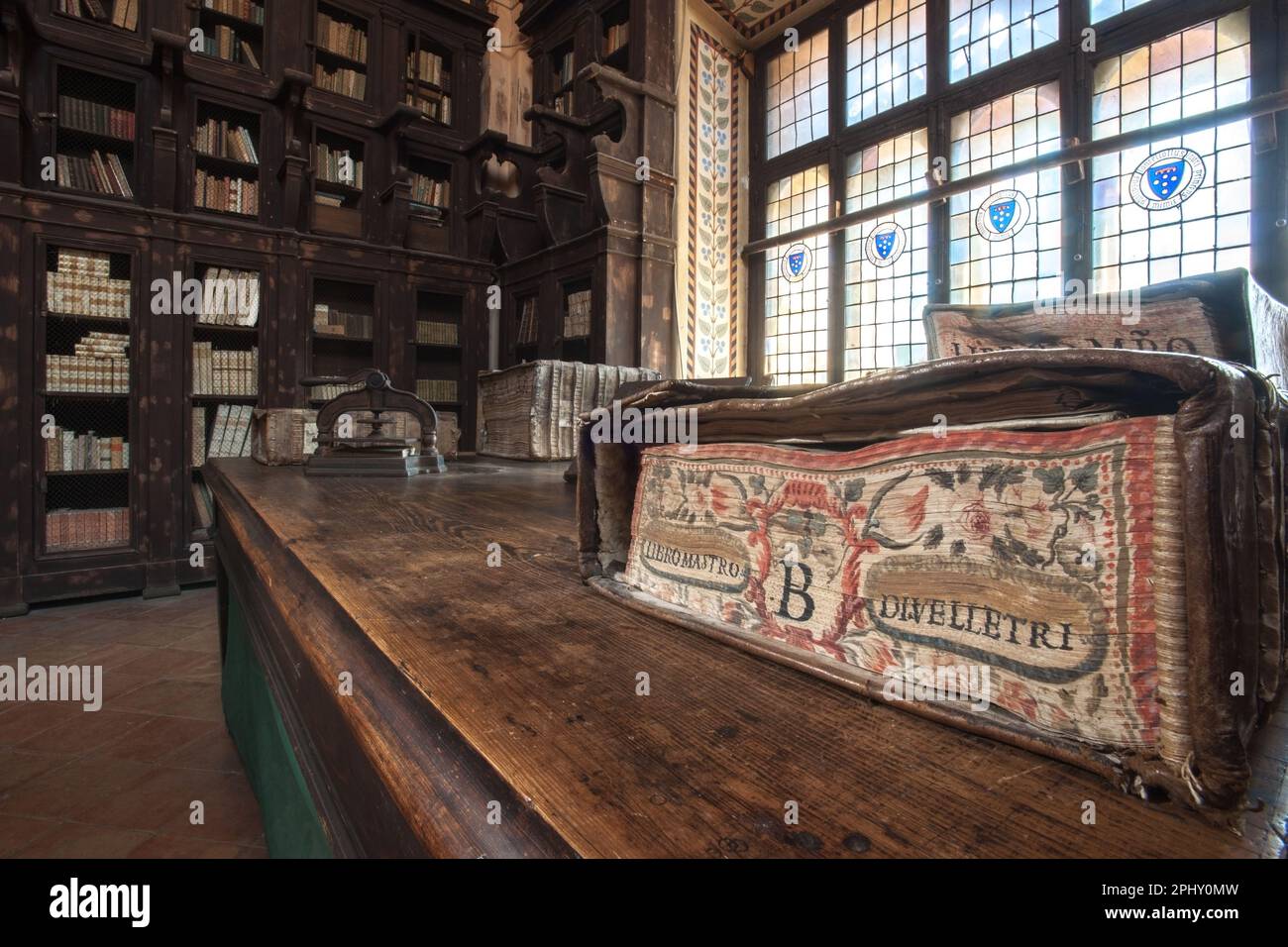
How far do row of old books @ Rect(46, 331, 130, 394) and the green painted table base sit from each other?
2.87 metres

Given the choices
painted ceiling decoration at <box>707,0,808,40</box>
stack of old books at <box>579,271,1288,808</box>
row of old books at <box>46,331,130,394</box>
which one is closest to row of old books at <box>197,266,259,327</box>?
row of old books at <box>46,331,130,394</box>

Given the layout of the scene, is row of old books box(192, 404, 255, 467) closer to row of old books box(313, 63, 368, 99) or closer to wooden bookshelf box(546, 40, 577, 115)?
row of old books box(313, 63, 368, 99)

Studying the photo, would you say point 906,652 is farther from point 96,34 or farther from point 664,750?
point 96,34

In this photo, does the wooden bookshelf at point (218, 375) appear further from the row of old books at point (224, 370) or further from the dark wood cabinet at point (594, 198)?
the dark wood cabinet at point (594, 198)

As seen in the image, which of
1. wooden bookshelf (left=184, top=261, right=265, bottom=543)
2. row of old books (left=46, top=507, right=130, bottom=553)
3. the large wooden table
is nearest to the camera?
the large wooden table

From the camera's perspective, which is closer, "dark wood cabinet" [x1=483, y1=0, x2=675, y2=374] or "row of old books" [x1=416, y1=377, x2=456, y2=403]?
"dark wood cabinet" [x1=483, y1=0, x2=675, y2=374]

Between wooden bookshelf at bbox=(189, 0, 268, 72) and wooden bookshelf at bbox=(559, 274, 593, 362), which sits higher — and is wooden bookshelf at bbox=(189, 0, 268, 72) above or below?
above

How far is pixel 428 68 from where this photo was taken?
5375mm

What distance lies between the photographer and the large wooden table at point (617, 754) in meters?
0.31

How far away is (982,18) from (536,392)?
335cm

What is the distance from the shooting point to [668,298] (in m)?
4.60

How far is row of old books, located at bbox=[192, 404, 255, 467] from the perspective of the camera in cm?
457

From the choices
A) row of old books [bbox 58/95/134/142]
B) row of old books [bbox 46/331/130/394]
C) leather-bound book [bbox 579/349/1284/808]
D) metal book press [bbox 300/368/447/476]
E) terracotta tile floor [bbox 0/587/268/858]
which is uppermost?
row of old books [bbox 58/95/134/142]

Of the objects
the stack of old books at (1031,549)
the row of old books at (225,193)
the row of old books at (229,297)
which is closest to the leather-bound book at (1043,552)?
the stack of old books at (1031,549)
